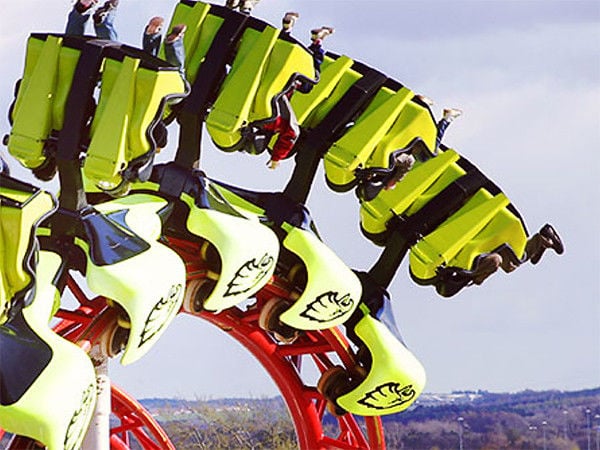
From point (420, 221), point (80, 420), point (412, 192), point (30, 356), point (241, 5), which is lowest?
point (80, 420)

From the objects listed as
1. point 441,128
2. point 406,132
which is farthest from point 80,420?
point 441,128

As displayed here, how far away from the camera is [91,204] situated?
7625mm

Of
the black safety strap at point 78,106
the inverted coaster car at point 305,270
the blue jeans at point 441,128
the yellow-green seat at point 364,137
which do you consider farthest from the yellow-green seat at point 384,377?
the black safety strap at point 78,106

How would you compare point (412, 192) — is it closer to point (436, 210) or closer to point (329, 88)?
point (436, 210)

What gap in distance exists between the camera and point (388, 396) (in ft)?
29.2

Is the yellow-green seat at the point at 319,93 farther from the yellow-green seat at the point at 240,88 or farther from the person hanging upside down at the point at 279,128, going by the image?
the yellow-green seat at the point at 240,88

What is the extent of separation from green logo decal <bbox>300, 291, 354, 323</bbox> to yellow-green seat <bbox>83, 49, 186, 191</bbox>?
1752 mm

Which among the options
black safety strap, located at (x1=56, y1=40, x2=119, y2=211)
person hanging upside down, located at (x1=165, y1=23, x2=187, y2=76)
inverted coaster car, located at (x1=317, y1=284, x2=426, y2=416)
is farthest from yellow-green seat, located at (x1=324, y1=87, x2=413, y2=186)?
black safety strap, located at (x1=56, y1=40, x2=119, y2=211)

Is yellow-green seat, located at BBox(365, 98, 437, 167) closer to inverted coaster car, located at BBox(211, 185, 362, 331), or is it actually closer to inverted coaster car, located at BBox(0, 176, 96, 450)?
inverted coaster car, located at BBox(211, 185, 362, 331)

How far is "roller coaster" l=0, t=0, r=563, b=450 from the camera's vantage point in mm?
6594

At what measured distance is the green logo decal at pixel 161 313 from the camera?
6828 mm

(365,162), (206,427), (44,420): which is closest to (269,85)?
(365,162)

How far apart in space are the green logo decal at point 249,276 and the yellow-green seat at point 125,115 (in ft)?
3.12

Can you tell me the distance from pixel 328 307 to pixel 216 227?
1.09 metres
